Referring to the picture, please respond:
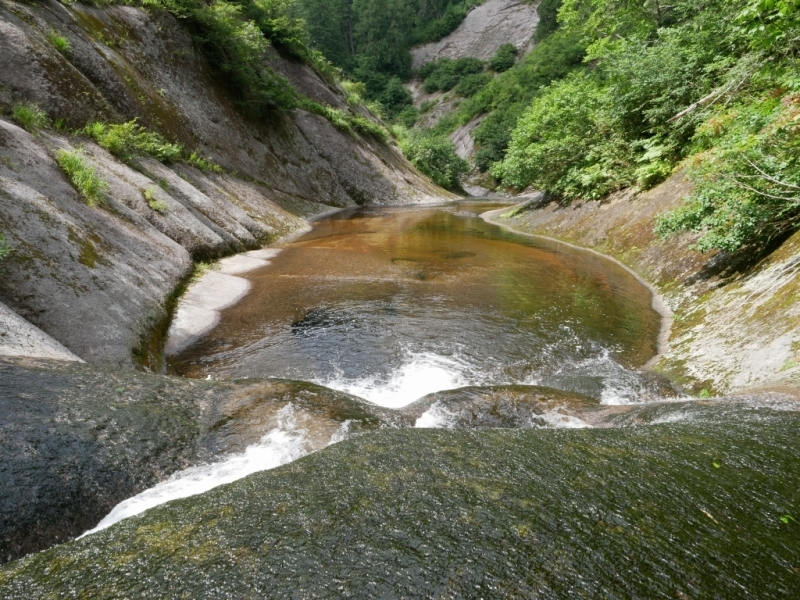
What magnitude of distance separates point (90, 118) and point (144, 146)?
59.2 inches

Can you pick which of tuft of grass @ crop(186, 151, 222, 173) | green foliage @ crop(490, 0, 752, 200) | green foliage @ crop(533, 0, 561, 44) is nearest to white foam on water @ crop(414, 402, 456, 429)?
green foliage @ crop(490, 0, 752, 200)

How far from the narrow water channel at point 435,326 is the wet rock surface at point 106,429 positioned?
1625 millimetres

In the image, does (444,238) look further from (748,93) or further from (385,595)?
(385,595)

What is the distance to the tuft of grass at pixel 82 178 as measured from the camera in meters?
9.80

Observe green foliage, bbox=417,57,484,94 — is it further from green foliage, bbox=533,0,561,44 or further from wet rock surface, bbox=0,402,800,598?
wet rock surface, bbox=0,402,800,598

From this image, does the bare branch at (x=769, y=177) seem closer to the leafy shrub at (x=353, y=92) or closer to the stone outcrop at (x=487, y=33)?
the leafy shrub at (x=353, y=92)

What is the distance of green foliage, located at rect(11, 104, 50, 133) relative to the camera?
36.3 ft

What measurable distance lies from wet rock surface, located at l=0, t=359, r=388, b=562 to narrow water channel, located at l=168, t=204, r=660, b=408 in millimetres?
1625

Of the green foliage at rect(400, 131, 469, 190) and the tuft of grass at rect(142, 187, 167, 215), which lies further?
the green foliage at rect(400, 131, 469, 190)

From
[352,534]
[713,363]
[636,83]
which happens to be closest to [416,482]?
[352,534]

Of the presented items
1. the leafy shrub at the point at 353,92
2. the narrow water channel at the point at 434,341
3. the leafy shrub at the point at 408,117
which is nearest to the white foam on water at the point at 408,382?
the narrow water channel at the point at 434,341

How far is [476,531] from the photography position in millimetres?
2438

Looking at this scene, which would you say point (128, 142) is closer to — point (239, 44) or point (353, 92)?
point (239, 44)

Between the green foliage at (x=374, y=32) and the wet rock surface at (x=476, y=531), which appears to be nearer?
the wet rock surface at (x=476, y=531)
